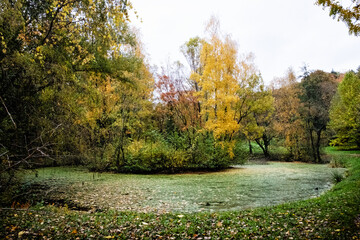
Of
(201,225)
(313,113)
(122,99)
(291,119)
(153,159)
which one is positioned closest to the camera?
(201,225)

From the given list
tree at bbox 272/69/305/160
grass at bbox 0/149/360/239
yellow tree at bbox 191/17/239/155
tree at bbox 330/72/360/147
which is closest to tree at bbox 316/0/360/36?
grass at bbox 0/149/360/239

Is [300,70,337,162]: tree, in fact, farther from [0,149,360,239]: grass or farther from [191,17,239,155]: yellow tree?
[0,149,360,239]: grass

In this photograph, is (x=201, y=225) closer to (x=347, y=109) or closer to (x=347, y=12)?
(x=347, y=12)

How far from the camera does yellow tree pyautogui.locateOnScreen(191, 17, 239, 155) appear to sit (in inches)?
682

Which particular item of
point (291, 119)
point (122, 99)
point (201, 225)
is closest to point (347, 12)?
point (201, 225)

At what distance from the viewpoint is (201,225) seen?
16.1 feet

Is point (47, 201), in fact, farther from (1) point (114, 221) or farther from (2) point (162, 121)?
(2) point (162, 121)

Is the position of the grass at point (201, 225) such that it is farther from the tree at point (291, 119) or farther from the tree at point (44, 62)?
the tree at point (291, 119)

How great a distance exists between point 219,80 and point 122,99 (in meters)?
7.86

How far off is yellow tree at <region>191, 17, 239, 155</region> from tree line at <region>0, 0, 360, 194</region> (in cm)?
8

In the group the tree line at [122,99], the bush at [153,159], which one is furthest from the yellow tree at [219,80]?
the bush at [153,159]

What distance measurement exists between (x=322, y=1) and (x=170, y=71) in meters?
17.5

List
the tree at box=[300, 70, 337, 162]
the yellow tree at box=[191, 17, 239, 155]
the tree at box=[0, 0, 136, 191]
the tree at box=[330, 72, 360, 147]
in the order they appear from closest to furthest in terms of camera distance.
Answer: the tree at box=[0, 0, 136, 191] < the yellow tree at box=[191, 17, 239, 155] < the tree at box=[330, 72, 360, 147] < the tree at box=[300, 70, 337, 162]

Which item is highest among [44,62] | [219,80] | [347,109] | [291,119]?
[219,80]
